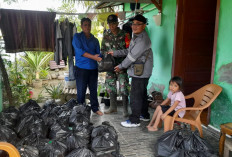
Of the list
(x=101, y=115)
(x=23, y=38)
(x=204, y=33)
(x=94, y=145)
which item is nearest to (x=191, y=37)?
(x=204, y=33)

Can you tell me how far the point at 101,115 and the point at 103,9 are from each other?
410 cm

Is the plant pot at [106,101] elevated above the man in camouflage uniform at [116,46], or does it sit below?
below

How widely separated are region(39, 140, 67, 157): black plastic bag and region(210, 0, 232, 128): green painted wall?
241cm

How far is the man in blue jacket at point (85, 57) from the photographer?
12.4 feet

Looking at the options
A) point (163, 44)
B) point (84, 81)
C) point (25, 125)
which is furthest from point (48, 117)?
point (163, 44)

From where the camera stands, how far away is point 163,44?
4746 millimetres

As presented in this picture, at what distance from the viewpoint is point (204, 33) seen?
171 inches

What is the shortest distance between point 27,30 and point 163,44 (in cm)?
297

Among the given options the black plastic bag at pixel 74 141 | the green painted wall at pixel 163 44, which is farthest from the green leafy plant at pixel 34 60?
the black plastic bag at pixel 74 141

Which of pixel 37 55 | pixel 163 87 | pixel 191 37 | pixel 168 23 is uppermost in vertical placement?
pixel 168 23

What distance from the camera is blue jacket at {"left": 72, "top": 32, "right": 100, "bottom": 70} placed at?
379cm

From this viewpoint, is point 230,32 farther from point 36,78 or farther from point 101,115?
point 36,78

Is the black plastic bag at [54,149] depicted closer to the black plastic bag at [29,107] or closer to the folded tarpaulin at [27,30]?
the black plastic bag at [29,107]

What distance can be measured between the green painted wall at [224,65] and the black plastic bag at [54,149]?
2.41m
